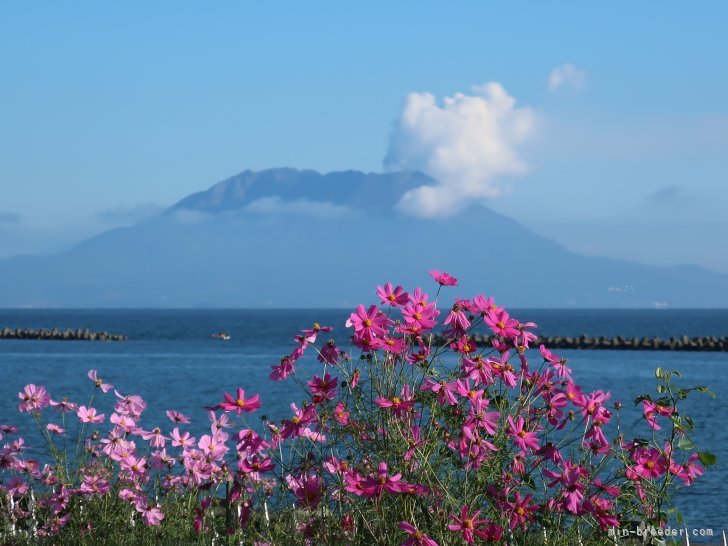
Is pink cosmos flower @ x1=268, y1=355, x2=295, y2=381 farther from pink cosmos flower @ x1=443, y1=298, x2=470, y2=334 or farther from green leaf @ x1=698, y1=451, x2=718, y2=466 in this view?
green leaf @ x1=698, y1=451, x2=718, y2=466

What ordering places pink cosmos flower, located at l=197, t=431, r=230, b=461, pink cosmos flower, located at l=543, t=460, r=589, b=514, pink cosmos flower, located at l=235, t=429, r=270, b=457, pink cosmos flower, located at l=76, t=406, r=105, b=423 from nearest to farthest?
1. pink cosmos flower, located at l=543, t=460, r=589, b=514
2. pink cosmos flower, located at l=235, t=429, r=270, b=457
3. pink cosmos flower, located at l=197, t=431, r=230, b=461
4. pink cosmos flower, located at l=76, t=406, r=105, b=423

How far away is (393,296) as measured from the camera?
18.4 feet

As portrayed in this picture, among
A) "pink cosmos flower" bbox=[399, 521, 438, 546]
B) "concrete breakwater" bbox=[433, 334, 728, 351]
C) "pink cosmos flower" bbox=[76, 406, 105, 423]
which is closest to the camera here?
"pink cosmos flower" bbox=[399, 521, 438, 546]

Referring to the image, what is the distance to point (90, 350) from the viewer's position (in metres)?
79.9

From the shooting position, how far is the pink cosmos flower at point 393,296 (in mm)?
5559

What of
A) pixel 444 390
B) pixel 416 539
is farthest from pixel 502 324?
pixel 416 539

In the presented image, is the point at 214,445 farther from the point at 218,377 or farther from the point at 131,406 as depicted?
the point at 218,377

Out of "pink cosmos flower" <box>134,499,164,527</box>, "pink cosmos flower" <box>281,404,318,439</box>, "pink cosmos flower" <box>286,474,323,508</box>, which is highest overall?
"pink cosmos flower" <box>281,404,318,439</box>

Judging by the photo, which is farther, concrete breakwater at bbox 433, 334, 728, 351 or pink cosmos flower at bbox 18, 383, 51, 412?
concrete breakwater at bbox 433, 334, 728, 351

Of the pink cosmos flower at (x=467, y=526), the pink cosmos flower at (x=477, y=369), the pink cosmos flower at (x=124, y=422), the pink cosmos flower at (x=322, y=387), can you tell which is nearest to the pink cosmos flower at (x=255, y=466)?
the pink cosmos flower at (x=322, y=387)

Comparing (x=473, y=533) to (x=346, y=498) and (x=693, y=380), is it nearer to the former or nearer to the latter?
(x=346, y=498)

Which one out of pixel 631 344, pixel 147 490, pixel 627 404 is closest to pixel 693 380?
pixel 627 404

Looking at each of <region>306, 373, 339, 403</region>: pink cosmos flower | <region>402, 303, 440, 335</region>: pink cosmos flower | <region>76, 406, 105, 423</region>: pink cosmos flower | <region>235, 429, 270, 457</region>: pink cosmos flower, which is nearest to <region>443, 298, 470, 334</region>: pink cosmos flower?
<region>402, 303, 440, 335</region>: pink cosmos flower

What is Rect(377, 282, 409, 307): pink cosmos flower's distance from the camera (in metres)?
5.56
